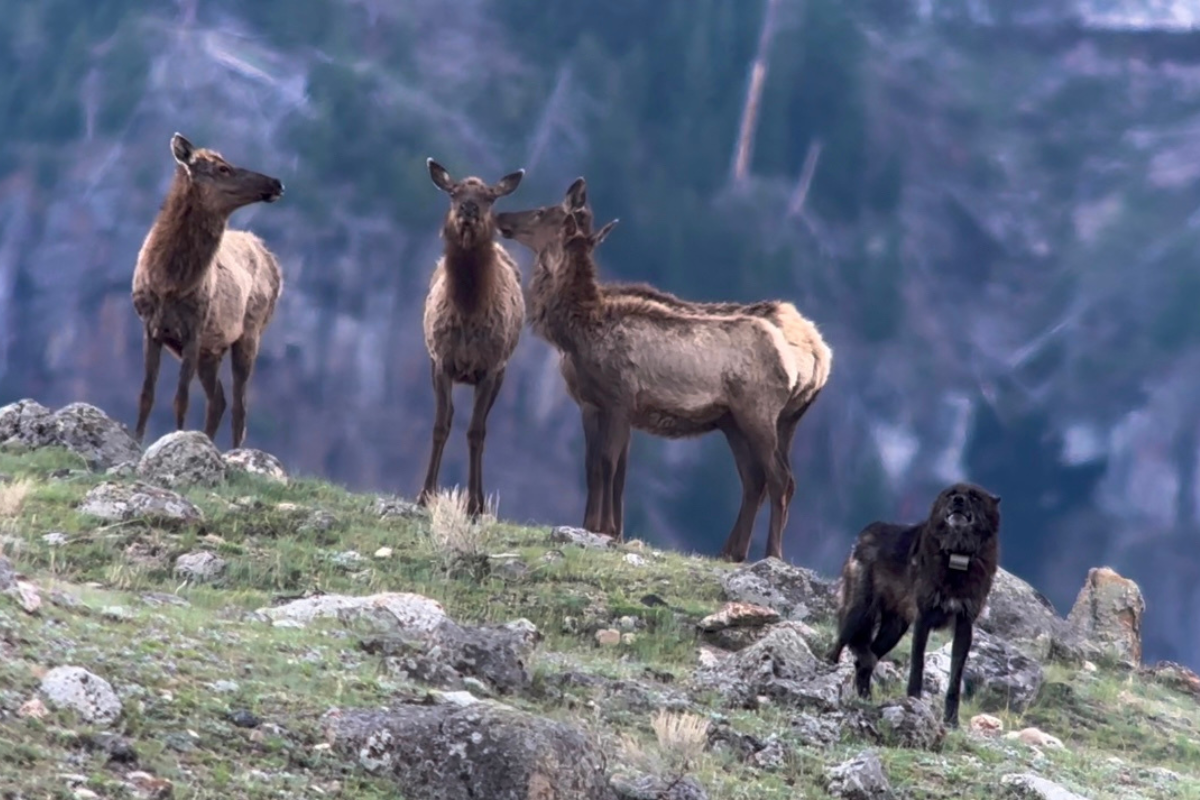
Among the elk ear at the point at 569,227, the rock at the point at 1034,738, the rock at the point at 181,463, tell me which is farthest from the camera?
the elk ear at the point at 569,227

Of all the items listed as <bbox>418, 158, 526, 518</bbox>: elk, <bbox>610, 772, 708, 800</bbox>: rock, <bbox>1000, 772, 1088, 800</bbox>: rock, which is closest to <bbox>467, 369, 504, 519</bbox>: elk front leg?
<bbox>418, 158, 526, 518</bbox>: elk

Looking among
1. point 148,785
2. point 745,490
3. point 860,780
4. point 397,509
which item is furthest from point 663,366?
point 148,785

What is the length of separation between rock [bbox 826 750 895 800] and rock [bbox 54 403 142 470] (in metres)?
8.30

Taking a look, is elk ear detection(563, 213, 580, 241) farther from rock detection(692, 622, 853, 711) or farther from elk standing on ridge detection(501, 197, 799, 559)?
rock detection(692, 622, 853, 711)

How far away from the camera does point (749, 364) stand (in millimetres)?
17266

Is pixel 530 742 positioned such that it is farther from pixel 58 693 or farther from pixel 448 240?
pixel 448 240

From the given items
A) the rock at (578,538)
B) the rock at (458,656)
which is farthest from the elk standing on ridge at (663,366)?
the rock at (458,656)

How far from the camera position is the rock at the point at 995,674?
39.9 ft

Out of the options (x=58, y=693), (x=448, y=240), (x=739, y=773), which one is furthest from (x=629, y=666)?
(x=448, y=240)

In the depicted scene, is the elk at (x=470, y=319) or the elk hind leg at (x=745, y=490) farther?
the elk hind leg at (x=745, y=490)

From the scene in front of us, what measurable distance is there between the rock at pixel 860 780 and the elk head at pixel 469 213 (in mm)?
8740

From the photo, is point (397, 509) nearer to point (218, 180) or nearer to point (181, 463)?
point (181, 463)

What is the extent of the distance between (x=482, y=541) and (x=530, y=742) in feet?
22.5

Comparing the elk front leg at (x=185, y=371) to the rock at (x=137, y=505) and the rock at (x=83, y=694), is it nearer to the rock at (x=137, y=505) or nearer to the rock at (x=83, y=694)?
the rock at (x=137, y=505)
